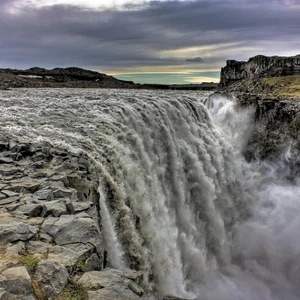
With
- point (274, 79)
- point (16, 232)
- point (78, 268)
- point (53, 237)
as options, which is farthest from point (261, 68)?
point (78, 268)

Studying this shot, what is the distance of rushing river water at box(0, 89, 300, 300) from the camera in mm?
14950

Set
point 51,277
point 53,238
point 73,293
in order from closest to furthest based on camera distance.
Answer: point 73,293
point 51,277
point 53,238

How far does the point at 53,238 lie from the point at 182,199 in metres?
14.4

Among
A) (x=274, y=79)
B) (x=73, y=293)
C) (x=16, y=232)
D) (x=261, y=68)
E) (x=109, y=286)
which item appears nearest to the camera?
(x=73, y=293)

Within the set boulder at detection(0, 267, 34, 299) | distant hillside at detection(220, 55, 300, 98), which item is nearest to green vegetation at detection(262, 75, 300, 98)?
distant hillside at detection(220, 55, 300, 98)

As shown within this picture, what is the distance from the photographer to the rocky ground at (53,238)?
6.68 m

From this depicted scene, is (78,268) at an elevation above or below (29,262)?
below

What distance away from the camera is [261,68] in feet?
285

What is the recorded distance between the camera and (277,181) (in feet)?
111

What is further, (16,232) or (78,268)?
(16,232)

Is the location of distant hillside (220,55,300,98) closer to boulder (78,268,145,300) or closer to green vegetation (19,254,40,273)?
boulder (78,268,145,300)

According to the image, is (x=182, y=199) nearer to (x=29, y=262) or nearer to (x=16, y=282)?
(x=29, y=262)

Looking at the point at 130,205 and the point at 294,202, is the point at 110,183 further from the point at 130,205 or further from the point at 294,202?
the point at 294,202

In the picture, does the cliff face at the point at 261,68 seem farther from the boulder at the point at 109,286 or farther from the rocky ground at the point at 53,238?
the boulder at the point at 109,286
